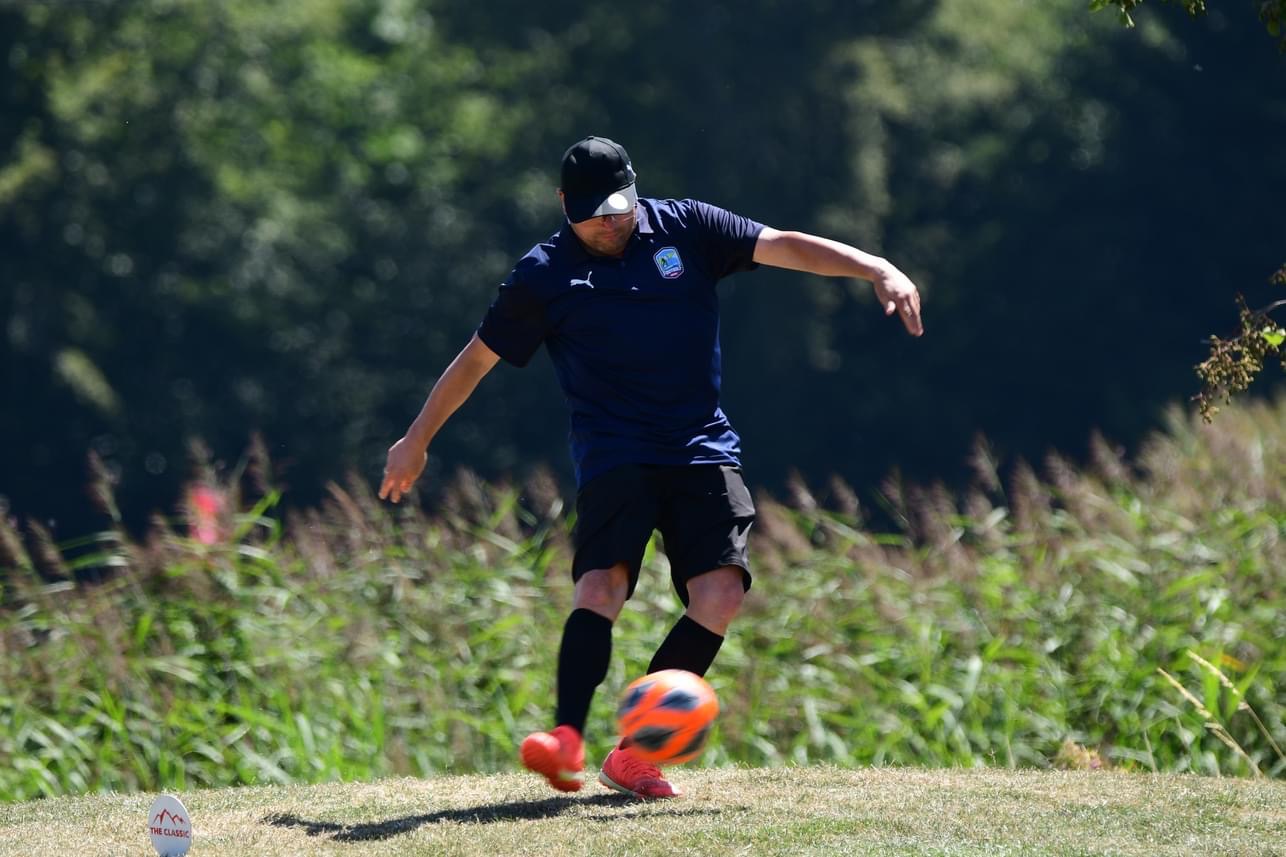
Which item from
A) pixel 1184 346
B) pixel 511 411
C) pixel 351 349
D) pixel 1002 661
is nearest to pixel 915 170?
pixel 1184 346

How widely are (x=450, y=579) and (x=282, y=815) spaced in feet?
9.80

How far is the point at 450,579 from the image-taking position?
870 centimetres

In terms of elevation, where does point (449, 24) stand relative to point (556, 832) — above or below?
above

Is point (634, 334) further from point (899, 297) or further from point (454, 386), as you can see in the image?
point (899, 297)

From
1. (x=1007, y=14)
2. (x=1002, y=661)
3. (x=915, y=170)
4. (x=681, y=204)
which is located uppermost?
(x=1007, y=14)

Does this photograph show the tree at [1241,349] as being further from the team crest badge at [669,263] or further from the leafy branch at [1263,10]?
the team crest badge at [669,263]

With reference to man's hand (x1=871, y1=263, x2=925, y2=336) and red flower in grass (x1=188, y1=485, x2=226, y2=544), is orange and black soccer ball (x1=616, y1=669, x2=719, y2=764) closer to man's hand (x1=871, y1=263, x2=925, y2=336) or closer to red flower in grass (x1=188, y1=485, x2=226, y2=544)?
man's hand (x1=871, y1=263, x2=925, y2=336)

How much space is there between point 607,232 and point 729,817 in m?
1.63

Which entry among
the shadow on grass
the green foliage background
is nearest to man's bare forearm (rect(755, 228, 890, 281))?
the shadow on grass

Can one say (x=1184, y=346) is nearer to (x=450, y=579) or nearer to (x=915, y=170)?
(x=915, y=170)

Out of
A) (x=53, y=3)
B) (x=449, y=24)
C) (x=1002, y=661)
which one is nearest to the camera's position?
(x=1002, y=661)

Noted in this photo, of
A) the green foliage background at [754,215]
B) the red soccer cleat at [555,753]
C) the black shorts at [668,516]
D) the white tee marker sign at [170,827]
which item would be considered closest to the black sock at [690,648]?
the black shorts at [668,516]

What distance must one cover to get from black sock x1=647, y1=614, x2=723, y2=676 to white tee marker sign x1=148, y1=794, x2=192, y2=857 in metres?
1.39

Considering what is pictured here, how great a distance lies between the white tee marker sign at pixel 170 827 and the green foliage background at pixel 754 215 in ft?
92.0
